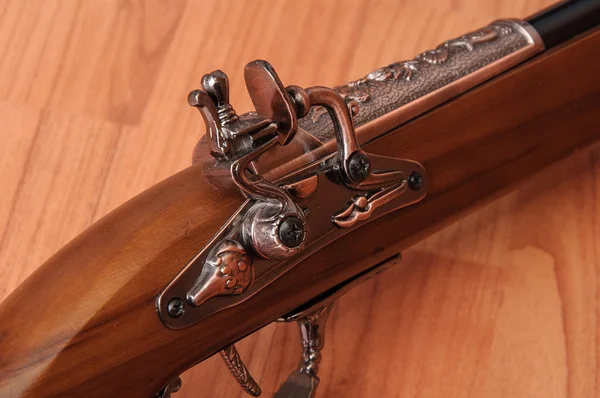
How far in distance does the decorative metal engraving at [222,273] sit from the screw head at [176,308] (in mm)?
11

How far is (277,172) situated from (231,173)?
103 mm

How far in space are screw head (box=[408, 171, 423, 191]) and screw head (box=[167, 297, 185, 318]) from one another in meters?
0.40

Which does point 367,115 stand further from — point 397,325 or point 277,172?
point 397,325

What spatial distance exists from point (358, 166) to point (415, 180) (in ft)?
0.50

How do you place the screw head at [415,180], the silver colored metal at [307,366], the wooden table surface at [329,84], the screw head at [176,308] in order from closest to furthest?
1. the screw head at [176,308]
2. the screw head at [415,180]
3. the silver colored metal at [307,366]
4. the wooden table surface at [329,84]

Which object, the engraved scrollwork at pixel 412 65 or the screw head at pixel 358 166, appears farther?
the engraved scrollwork at pixel 412 65

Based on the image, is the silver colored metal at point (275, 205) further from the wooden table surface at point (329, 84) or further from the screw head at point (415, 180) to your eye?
the wooden table surface at point (329, 84)

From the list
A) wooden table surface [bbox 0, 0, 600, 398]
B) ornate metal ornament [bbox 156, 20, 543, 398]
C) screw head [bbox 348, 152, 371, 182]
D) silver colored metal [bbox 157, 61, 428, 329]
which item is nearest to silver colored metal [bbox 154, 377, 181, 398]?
ornate metal ornament [bbox 156, 20, 543, 398]

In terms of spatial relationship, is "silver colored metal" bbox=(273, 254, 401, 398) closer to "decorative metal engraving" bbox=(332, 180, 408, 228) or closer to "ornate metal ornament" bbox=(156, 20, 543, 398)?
"ornate metal ornament" bbox=(156, 20, 543, 398)

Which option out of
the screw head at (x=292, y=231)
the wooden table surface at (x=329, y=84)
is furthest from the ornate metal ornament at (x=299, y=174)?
the wooden table surface at (x=329, y=84)

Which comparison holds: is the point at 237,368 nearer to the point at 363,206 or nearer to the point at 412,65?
the point at 363,206

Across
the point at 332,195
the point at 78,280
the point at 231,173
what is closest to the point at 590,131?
the point at 332,195

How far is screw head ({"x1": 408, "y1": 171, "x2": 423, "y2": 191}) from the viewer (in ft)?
4.25

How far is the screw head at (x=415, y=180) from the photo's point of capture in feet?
4.25
